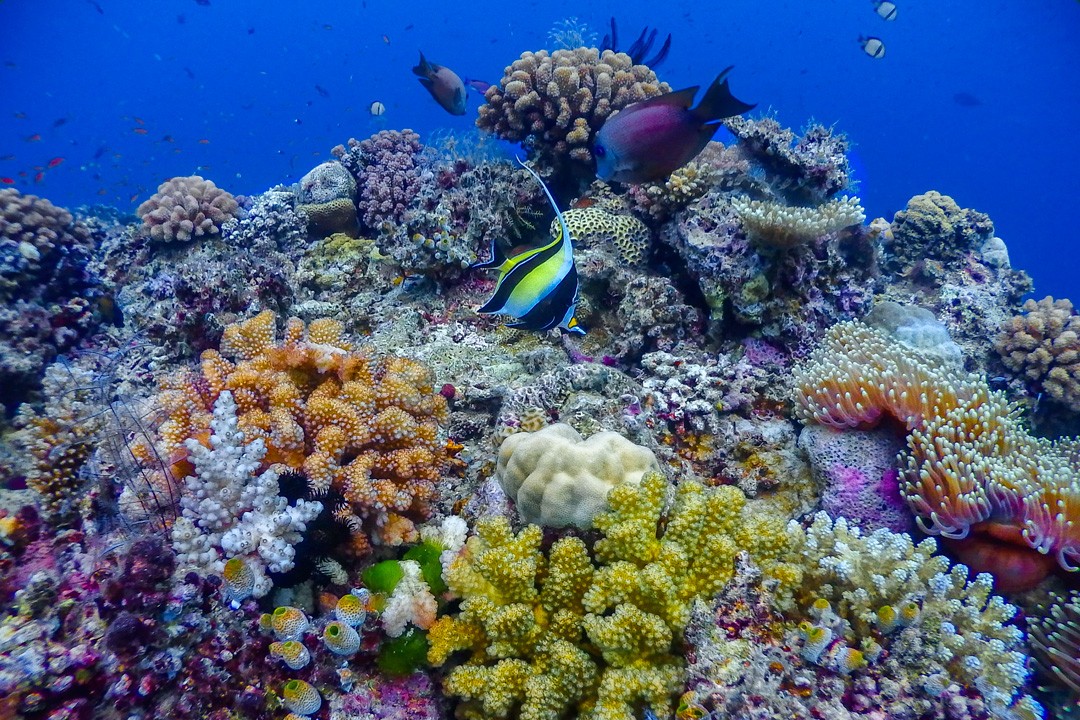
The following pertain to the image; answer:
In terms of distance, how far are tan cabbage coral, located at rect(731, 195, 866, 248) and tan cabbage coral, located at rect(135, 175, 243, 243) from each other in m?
6.30

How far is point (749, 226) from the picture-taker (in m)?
4.32

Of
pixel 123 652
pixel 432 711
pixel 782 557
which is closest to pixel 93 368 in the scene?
pixel 123 652

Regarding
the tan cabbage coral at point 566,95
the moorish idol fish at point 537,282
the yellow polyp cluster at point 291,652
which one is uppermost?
the tan cabbage coral at point 566,95

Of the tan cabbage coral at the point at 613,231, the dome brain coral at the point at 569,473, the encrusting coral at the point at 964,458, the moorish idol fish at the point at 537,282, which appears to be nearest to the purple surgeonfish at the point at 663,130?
the tan cabbage coral at the point at 613,231

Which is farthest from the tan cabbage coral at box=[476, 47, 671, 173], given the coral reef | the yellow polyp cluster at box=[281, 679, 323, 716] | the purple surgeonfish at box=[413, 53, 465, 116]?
the yellow polyp cluster at box=[281, 679, 323, 716]

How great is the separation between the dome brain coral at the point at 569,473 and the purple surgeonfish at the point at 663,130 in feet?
8.22

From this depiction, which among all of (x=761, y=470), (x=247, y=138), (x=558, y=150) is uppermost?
(x=247, y=138)

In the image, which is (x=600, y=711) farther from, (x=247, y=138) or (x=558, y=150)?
(x=247, y=138)

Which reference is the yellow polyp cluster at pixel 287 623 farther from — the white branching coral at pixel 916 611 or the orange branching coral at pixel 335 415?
the white branching coral at pixel 916 611

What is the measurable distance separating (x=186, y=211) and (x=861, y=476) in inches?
303

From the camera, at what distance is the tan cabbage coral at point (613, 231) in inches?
205

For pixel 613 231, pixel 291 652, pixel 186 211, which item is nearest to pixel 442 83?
pixel 186 211

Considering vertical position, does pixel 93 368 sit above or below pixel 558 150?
below

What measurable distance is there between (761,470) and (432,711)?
8.14 ft
